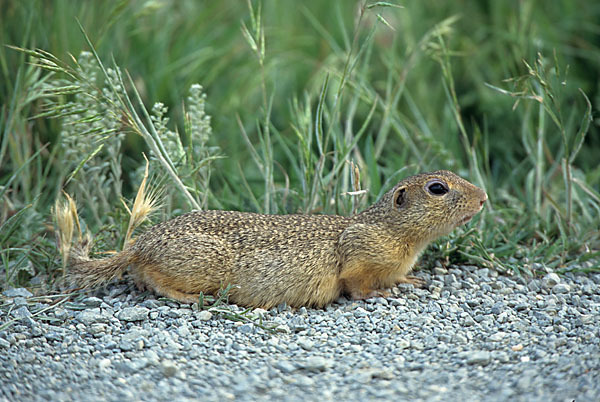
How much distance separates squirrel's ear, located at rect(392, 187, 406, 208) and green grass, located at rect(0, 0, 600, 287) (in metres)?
0.33

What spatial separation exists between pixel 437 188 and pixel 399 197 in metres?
0.24

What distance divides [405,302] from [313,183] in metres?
1.14

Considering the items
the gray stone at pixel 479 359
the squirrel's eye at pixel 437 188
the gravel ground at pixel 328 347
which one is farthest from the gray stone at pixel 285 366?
the squirrel's eye at pixel 437 188

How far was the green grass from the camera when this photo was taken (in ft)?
15.3

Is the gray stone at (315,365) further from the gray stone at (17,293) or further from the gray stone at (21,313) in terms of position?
the gray stone at (17,293)

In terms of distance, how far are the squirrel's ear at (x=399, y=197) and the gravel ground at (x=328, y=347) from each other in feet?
1.71

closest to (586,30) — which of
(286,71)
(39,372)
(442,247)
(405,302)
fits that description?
(286,71)

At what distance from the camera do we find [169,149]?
4820 millimetres

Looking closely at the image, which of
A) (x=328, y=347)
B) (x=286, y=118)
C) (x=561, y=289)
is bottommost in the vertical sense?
(x=561, y=289)

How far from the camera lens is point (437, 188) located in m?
4.40

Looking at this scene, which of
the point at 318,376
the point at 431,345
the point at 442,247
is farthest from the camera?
the point at 442,247

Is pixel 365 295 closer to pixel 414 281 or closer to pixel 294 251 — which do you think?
pixel 414 281

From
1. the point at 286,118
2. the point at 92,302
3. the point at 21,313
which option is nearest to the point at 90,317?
the point at 92,302

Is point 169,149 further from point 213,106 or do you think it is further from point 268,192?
point 213,106
